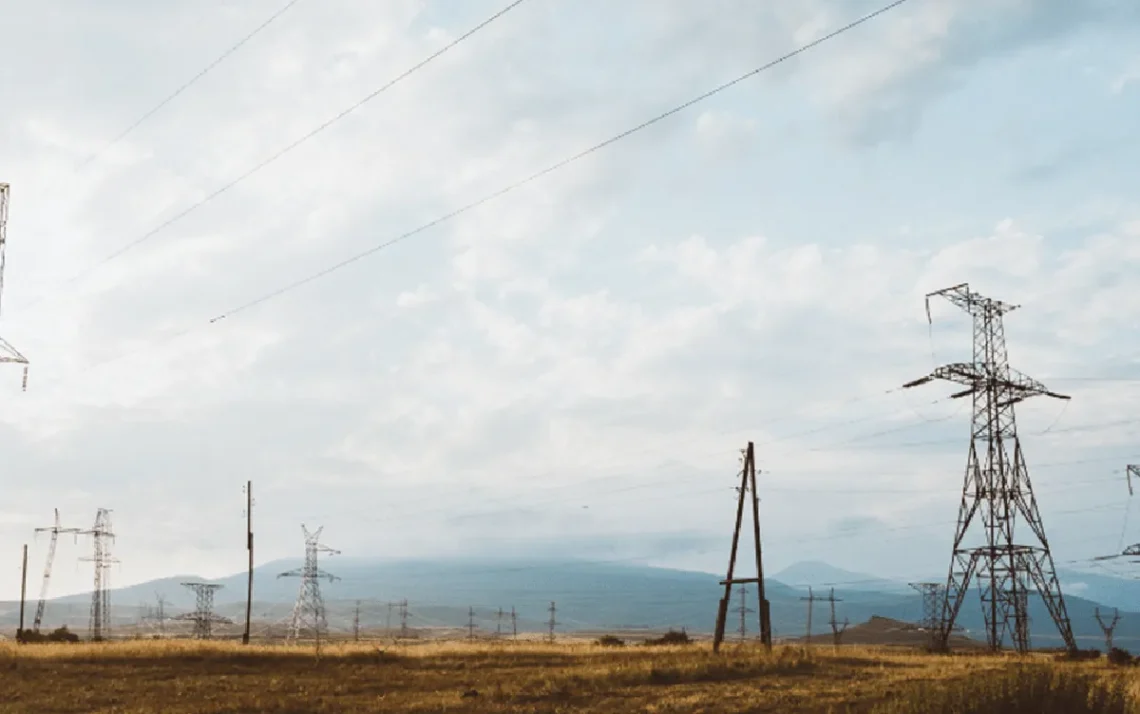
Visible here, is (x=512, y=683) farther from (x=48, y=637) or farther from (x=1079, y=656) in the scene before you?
(x=48, y=637)

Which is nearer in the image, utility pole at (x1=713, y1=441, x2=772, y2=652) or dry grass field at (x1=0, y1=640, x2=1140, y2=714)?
dry grass field at (x1=0, y1=640, x2=1140, y2=714)

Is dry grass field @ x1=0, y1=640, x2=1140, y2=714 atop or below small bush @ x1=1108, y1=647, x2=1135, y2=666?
atop

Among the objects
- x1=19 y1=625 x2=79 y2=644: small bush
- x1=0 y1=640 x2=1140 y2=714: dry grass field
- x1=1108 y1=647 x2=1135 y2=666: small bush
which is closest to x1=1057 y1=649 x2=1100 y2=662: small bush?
x1=1108 y1=647 x2=1135 y2=666: small bush

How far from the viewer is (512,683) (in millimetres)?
31250

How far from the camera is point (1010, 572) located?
6234 centimetres

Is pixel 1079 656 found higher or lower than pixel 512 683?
lower

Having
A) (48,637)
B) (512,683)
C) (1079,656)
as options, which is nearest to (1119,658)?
(1079,656)

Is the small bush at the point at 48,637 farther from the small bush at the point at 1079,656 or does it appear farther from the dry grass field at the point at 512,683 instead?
the small bush at the point at 1079,656

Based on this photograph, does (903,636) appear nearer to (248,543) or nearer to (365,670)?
(248,543)

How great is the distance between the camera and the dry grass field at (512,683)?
68.9 feet

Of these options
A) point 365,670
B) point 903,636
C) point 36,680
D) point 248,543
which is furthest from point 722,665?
point 903,636

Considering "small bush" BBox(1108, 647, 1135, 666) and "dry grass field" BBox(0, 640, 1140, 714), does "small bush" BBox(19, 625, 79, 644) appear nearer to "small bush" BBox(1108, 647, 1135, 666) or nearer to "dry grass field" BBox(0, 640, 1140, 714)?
"dry grass field" BBox(0, 640, 1140, 714)

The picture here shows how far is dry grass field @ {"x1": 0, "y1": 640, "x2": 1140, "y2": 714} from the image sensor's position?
21.0 meters

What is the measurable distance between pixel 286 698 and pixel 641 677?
11914 mm
